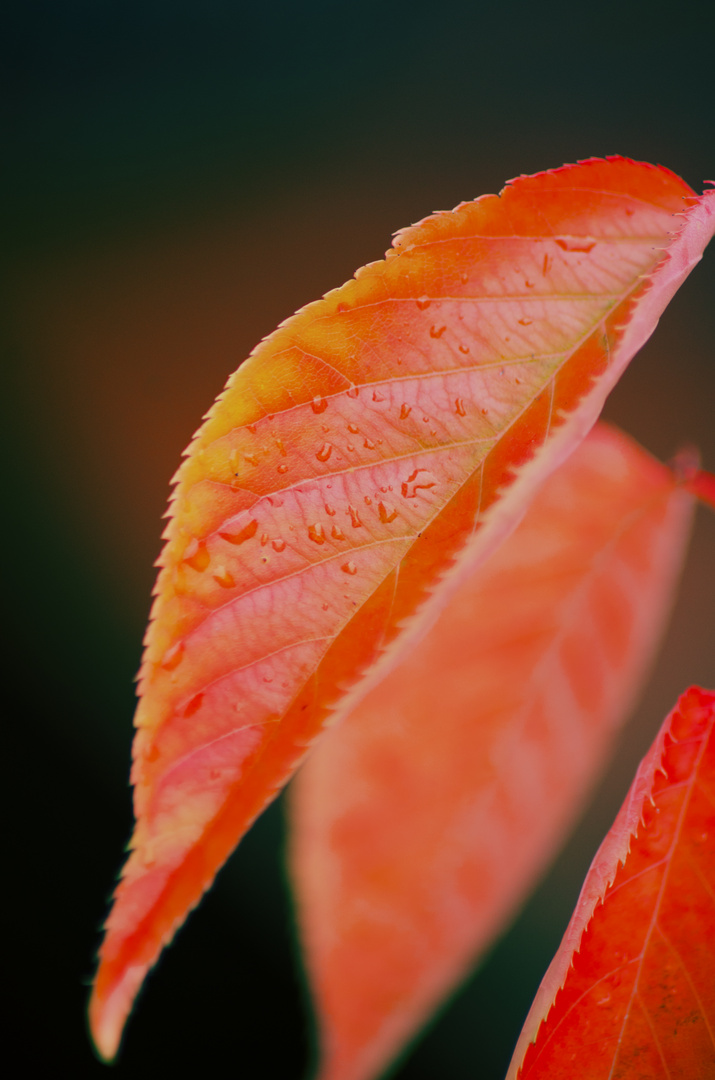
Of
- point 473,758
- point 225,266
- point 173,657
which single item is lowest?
point 473,758

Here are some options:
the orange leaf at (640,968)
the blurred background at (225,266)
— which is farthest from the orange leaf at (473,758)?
the blurred background at (225,266)

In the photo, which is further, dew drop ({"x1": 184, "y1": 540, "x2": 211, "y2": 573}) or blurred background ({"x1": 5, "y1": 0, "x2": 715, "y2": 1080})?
blurred background ({"x1": 5, "y1": 0, "x2": 715, "y2": 1080})

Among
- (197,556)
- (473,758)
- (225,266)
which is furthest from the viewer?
(225,266)

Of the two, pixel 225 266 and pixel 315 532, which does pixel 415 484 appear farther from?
pixel 225 266

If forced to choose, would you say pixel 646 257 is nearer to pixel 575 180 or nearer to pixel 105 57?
pixel 575 180

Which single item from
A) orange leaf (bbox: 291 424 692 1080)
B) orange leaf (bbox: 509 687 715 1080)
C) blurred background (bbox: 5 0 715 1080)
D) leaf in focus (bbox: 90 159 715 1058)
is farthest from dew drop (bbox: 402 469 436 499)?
blurred background (bbox: 5 0 715 1080)

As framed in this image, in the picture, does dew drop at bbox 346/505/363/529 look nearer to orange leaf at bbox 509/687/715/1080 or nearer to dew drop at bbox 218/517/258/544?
dew drop at bbox 218/517/258/544

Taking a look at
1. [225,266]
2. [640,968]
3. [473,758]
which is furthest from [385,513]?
[225,266]
